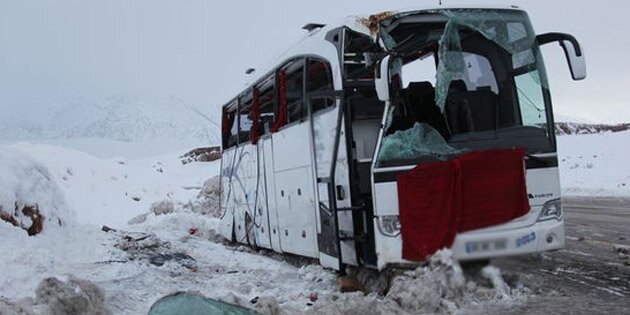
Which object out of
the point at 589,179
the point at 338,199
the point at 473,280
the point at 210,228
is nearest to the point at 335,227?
the point at 338,199

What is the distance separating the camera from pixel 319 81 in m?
8.21

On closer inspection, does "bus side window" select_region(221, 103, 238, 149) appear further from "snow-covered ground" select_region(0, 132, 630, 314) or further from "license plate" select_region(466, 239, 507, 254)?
"license plate" select_region(466, 239, 507, 254)

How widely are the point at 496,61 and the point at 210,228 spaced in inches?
396

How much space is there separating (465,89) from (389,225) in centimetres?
179

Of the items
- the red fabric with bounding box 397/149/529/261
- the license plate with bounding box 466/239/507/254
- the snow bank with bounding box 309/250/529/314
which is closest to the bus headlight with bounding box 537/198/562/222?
the red fabric with bounding box 397/149/529/261

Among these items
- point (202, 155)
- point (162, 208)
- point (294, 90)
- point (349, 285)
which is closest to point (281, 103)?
point (294, 90)

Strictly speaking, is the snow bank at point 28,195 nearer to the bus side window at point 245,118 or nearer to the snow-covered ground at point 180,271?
the snow-covered ground at point 180,271

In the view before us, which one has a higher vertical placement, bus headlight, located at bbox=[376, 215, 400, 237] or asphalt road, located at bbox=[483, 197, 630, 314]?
bus headlight, located at bbox=[376, 215, 400, 237]

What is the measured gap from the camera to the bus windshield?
671cm

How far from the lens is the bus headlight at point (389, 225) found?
21.8ft

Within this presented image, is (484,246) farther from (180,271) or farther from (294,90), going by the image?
(180,271)

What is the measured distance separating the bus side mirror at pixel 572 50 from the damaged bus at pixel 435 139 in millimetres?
12

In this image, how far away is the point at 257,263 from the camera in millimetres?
10328

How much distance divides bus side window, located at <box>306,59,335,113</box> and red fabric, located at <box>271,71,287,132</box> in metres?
0.98
